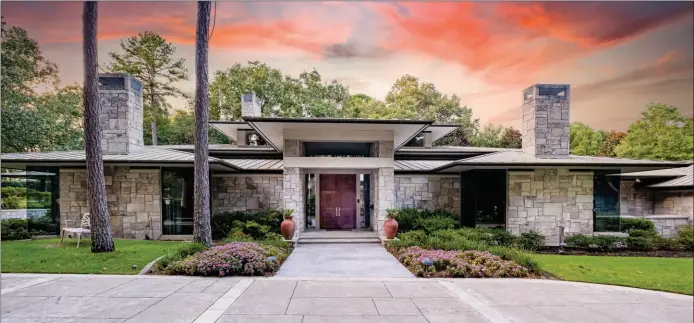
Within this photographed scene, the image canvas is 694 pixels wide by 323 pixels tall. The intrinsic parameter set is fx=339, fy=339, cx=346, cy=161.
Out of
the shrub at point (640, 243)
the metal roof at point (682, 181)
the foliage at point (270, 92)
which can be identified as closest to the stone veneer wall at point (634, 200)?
the metal roof at point (682, 181)

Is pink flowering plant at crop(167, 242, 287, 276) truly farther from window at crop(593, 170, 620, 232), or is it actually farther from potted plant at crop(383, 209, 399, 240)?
window at crop(593, 170, 620, 232)

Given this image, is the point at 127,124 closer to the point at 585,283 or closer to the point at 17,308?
the point at 17,308

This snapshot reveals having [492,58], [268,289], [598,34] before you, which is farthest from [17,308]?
[598,34]

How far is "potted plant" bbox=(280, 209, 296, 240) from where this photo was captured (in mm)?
9898

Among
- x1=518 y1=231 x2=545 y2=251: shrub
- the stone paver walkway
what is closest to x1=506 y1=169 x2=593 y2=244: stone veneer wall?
x1=518 y1=231 x2=545 y2=251: shrub

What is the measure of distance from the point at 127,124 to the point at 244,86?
44.0ft

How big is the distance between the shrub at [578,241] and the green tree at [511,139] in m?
16.6

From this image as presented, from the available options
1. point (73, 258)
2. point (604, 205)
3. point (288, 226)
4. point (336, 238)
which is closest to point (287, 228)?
point (288, 226)

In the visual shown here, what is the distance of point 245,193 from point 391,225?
5.48 m

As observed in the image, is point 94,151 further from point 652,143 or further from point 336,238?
point 652,143

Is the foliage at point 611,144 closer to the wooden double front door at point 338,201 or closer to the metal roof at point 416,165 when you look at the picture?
the metal roof at point 416,165

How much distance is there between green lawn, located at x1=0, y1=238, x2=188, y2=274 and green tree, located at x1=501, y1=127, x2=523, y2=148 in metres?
24.2

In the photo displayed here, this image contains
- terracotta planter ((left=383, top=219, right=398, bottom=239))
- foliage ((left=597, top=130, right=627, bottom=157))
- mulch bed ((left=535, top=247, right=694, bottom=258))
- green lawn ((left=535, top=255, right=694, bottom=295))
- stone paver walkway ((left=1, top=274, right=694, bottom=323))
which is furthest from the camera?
foliage ((left=597, top=130, right=627, bottom=157))

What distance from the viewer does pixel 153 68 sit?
25344 mm
